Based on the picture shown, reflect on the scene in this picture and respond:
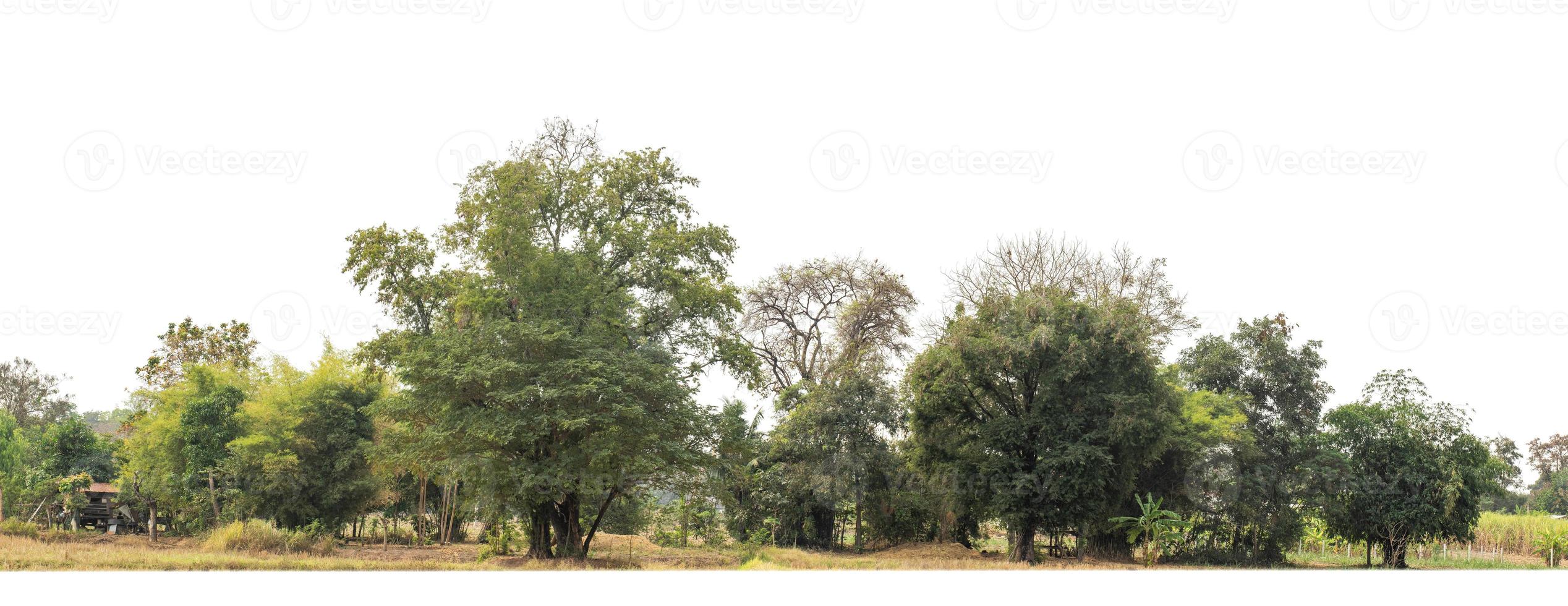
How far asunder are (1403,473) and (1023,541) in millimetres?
11880

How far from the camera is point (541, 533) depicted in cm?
2850

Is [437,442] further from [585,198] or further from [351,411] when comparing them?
[351,411]

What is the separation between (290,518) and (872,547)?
22.0 meters

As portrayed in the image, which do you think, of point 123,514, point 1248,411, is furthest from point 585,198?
point 123,514

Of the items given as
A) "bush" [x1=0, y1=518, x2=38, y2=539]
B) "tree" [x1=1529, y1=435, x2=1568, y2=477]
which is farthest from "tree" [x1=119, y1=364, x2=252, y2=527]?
"tree" [x1=1529, y1=435, x2=1568, y2=477]

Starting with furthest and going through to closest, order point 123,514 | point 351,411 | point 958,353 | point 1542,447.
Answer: point 1542,447 < point 123,514 < point 351,411 < point 958,353

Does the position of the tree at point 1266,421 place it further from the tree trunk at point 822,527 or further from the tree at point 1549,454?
the tree at point 1549,454

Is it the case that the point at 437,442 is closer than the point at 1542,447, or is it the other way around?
the point at 437,442

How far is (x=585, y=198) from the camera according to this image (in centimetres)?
3206

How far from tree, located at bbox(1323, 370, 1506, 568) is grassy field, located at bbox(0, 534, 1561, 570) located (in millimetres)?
1533

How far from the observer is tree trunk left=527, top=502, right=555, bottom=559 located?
92.7 ft

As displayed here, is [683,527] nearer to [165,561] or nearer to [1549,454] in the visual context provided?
[165,561]

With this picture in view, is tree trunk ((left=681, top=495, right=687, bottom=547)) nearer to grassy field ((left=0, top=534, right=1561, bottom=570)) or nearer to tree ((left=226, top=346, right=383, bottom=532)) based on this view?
grassy field ((left=0, top=534, right=1561, bottom=570))

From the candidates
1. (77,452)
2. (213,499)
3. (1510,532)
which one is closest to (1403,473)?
(1510,532)
